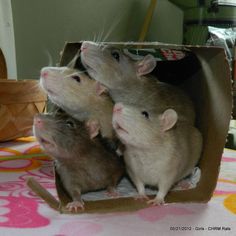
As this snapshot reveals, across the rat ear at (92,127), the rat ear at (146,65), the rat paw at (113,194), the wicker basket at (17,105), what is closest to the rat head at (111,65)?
the rat ear at (146,65)

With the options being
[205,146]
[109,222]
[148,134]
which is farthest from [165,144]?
[109,222]

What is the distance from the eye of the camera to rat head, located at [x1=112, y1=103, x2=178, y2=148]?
1.06 m

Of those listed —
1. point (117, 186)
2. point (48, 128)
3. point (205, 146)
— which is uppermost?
point (48, 128)

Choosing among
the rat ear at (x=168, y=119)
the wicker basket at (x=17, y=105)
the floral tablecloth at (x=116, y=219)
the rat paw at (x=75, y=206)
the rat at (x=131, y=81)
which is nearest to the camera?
the floral tablecloth at (x=116, y=219)

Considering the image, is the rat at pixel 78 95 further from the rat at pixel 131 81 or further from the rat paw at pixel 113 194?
the rat paw at pixel 113 194

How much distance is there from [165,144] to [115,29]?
1.78 metres

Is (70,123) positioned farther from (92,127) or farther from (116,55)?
(116,55)

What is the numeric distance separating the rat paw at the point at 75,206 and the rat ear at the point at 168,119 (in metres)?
0.33

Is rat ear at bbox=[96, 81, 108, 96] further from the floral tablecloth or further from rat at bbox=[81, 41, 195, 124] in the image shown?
the floral tablecloth

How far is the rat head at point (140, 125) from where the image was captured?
1.06 metres

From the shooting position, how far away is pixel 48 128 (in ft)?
3.57

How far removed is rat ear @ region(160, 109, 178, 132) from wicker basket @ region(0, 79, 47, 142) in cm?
88

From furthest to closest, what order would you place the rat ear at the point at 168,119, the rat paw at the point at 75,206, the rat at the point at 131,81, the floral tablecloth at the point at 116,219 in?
the rat at the point at 131,81 → the rat ear at the point at 168,119 → the rat paw at the point at 75,206 → the floral tablecloth at the point at 116,219

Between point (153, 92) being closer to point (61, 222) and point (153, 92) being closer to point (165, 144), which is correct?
point (165, 144)
